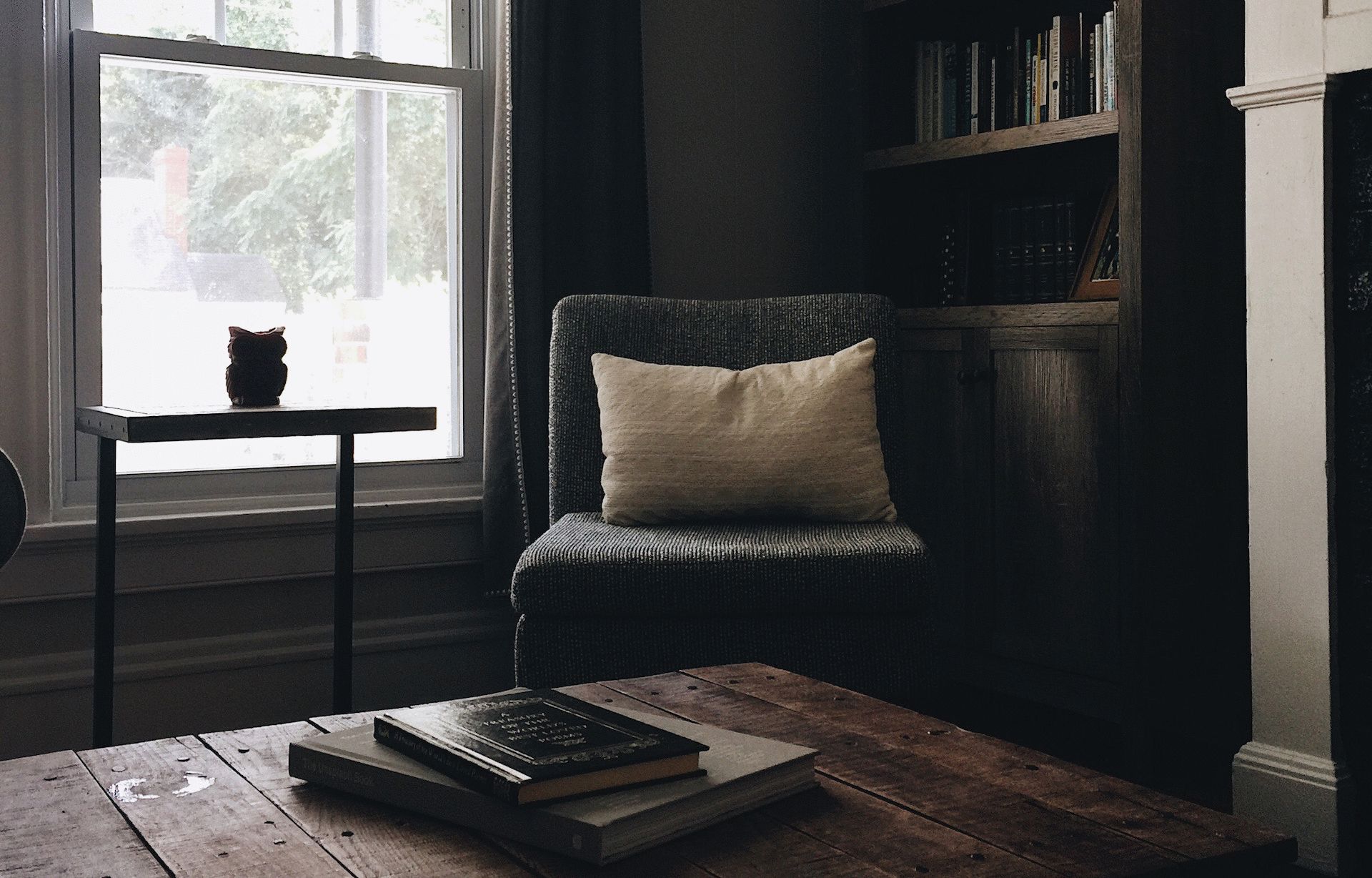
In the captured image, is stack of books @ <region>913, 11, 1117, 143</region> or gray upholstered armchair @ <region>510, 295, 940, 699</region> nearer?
gray upholstered armchair @ <region>510, 295, 940, 699</region>

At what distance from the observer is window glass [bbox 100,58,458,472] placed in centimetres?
255

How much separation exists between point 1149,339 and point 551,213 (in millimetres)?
1312

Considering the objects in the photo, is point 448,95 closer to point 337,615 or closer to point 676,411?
point 676,411

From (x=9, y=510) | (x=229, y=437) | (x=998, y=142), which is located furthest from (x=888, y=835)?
(x=998, y=142)

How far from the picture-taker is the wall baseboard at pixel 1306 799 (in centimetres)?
A: 210

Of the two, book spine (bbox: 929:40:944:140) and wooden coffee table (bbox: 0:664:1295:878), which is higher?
book spine (bbox: 929:40:944:140)

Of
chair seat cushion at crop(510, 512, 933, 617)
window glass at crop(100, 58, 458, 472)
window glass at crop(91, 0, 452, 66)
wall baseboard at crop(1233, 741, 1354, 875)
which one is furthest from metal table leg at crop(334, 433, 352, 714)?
wall baseboard at crop(1233, 741, 1354, 875)

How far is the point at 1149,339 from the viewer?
2.44 m

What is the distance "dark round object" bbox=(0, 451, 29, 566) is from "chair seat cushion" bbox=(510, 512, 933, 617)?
0.85m

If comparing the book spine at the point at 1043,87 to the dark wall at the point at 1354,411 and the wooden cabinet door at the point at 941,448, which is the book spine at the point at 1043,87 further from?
the dark wall at the point at 1354,411

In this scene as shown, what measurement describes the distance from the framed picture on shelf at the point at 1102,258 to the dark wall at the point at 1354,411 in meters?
0.67

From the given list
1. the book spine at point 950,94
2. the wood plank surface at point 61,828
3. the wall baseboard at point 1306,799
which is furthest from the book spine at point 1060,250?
the wood plank surface at point 61,828

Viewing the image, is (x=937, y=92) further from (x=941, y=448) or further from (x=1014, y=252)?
(x=941, y=448)

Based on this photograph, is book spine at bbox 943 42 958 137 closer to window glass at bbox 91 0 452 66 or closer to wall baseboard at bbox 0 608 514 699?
window glass at bbox 91 0 452 66
